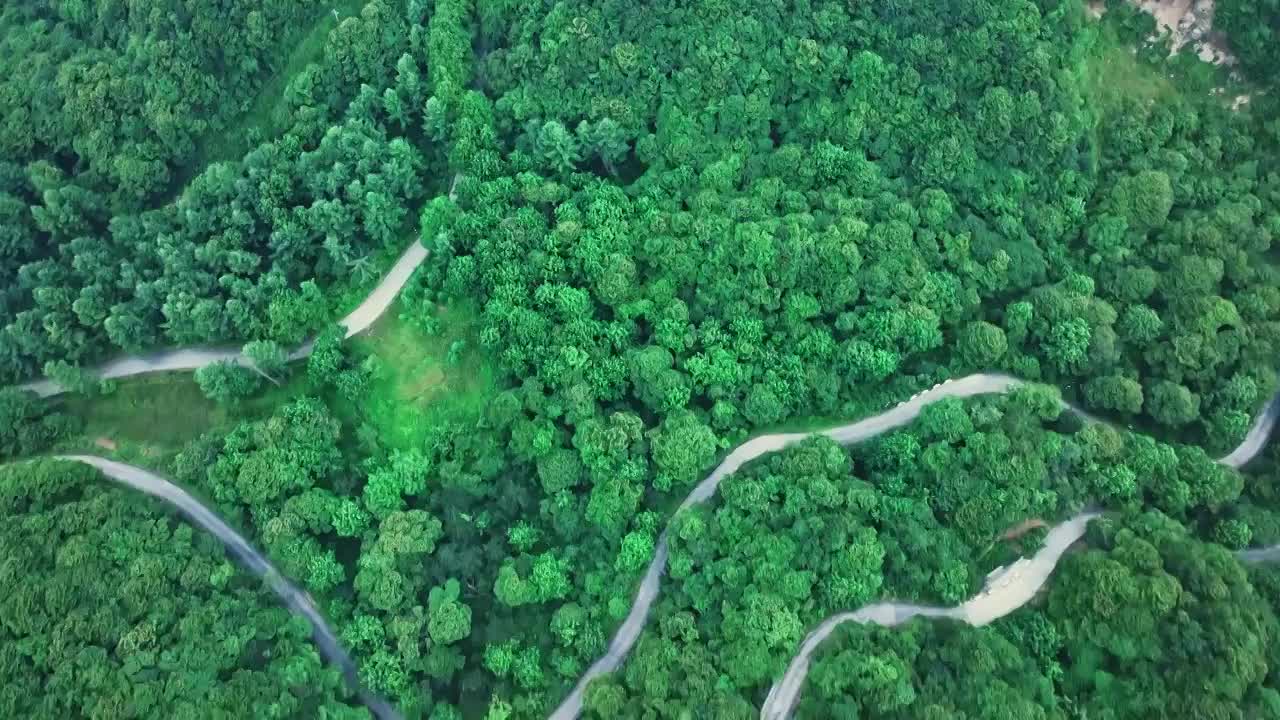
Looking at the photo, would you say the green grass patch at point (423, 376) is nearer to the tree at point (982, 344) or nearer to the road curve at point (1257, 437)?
the tree at point (982, 344)

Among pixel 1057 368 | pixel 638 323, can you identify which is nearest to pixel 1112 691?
pixel 1057 368

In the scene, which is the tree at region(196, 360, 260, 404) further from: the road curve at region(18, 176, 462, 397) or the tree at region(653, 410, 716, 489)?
the tree at region(653, 410, 716, 489)

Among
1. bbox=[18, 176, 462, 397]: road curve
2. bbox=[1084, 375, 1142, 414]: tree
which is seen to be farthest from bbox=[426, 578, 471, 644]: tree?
bbox=[1084, 375, 1142, 414]: tree

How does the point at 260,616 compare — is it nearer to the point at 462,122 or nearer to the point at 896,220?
the point at 462,122

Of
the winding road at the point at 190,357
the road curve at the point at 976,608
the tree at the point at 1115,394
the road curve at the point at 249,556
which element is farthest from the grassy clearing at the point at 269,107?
the tree at the point at 1115,394

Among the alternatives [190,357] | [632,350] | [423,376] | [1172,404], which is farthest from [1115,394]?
[190,357]

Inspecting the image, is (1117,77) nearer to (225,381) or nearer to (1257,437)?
(1257,437)
